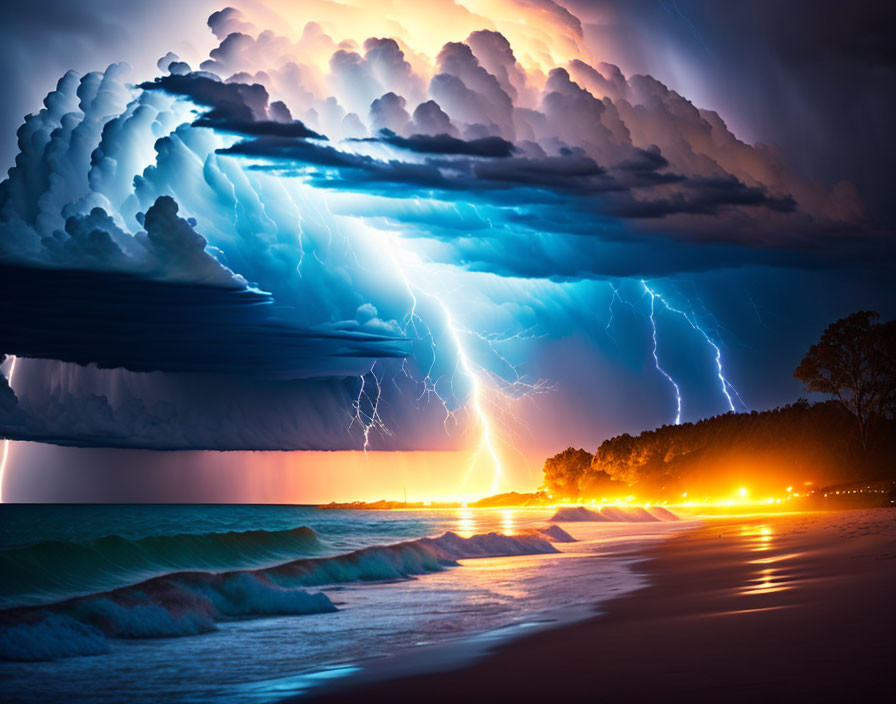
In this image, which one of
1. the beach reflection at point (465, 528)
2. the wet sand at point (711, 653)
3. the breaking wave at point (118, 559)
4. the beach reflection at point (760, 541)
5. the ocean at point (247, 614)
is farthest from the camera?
the beach reflection at point (465, 528)

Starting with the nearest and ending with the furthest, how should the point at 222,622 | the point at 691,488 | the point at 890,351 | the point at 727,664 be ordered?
the point at 727,664 → the point at 222,622 → the point at 890,351 → the point at 691,488

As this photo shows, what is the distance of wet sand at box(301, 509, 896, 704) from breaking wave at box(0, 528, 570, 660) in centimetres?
691

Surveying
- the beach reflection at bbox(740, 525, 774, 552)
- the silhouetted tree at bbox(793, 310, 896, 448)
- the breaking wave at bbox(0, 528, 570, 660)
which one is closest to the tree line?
the silhouetted tree at bbox(793, 310, 896, 448)

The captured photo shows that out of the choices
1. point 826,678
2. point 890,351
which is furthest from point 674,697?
point 890,351

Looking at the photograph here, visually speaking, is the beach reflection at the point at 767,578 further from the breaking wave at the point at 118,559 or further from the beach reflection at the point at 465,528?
the beach reflection at the point at 465,528

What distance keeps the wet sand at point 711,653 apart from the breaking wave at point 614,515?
7600 centimetres

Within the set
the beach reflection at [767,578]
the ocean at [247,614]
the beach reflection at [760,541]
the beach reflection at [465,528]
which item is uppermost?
the beach reflection at [767,578]

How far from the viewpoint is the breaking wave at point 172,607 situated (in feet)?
55.5

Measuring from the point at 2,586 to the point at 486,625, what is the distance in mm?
19209

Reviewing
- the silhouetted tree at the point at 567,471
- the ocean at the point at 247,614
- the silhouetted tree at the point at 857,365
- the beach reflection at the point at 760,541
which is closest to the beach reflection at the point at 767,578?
the beach reflection at the point at 760,541

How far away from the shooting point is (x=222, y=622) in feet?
70.1

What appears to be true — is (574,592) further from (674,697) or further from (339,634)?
(674,697)

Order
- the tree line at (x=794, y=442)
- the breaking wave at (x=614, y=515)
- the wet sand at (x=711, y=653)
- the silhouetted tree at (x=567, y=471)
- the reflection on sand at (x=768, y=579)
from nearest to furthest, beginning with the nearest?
the wet sand at (x=711, y=653), the reflection on sand at (x=768, y=579), the tree line at (x=794, y=442), the breaking wave at (x=614, y=515), the silhouetted tree at (x=567, y=471)

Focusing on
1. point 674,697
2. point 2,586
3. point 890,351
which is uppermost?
point 890,351
